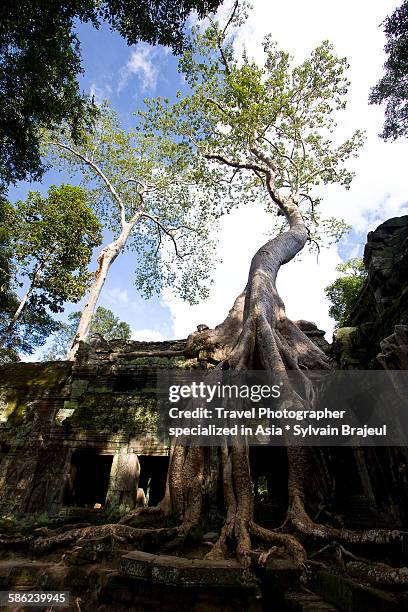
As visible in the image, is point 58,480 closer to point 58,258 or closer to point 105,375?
point 105,375

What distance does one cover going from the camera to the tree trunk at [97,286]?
10337mm

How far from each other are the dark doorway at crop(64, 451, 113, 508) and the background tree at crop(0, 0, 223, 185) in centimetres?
628

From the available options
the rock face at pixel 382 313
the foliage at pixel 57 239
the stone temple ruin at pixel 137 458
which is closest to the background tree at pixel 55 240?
the foliage at pixel 57 239

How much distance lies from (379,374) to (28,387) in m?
7.61

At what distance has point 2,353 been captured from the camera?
1415cm

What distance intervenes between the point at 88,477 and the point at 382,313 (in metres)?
6.59

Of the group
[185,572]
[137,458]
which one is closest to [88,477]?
[137,458]

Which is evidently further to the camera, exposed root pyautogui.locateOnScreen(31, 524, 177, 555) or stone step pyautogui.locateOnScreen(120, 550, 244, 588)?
exposed root pyautogui.locateOnScreen(31, 524, 177, 555)

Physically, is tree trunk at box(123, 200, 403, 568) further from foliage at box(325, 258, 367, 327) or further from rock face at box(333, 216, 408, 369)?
foliage at box(325, 258, 367, 327)

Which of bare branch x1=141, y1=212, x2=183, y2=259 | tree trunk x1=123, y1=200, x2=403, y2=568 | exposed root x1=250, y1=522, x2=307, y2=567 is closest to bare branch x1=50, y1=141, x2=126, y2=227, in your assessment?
bare branch x1=141, y1=212, x2=183, y2=259

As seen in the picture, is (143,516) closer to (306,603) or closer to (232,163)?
(306,603)

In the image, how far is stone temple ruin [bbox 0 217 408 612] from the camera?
7.17 ft

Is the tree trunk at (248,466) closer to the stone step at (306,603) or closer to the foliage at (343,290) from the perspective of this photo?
the stone step at (306,603)

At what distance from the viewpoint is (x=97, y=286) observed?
1145 cm
